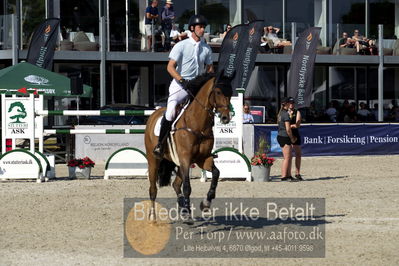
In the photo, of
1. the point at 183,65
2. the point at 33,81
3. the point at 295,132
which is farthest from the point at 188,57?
the point at 33,81

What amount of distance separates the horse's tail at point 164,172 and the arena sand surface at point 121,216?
2.61 ft

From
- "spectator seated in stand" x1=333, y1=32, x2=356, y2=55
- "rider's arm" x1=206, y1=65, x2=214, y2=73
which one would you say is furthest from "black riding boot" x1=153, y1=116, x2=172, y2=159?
"spectator seated in stand" x1=333, y1=32, x2=356, y2=55

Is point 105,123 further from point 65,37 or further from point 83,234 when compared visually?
point 83,234

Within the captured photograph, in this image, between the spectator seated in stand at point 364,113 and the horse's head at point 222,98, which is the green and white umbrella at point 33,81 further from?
the spectator seated in stand at point 364,113

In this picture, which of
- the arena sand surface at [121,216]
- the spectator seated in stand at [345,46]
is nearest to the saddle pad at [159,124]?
the arena sand surface at [121,216]

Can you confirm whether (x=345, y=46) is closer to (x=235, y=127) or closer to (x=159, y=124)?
(x=235, y=127)

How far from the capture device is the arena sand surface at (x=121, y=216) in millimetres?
9148

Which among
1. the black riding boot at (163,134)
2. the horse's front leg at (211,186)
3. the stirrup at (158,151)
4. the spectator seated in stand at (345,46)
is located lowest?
the horse's front leg at (211,186)

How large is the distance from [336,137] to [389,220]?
1475 cm

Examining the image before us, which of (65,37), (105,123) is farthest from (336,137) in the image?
(65,37)

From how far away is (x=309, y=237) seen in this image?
10.3 m

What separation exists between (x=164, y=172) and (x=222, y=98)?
1.83 meters

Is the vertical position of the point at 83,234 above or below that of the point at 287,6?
below

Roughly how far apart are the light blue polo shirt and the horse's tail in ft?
4.46
